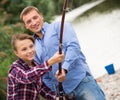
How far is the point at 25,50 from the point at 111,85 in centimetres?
540

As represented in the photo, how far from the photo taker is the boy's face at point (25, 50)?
3.24 meters

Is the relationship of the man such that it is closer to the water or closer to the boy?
the boy

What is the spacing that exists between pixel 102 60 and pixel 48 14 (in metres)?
5.27

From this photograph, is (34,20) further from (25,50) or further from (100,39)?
(100,39)

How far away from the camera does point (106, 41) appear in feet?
45.9

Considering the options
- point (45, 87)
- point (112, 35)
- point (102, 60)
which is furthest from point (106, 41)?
point (45, 87)

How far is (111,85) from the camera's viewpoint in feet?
27.7

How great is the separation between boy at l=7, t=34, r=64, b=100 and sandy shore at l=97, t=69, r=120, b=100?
438 centimetres

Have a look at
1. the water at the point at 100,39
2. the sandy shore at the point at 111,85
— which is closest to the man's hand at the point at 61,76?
the sandy shore at the point at 111,85

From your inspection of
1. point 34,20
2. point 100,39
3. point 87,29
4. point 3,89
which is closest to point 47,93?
point 34,20

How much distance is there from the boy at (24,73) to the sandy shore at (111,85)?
14.4 feet

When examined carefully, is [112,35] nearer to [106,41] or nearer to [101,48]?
[106,41]

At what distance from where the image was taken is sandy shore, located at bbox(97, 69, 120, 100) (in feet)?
25.2

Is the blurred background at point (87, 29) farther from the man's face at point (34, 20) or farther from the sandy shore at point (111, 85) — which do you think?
the man's face at point (34, 20)
